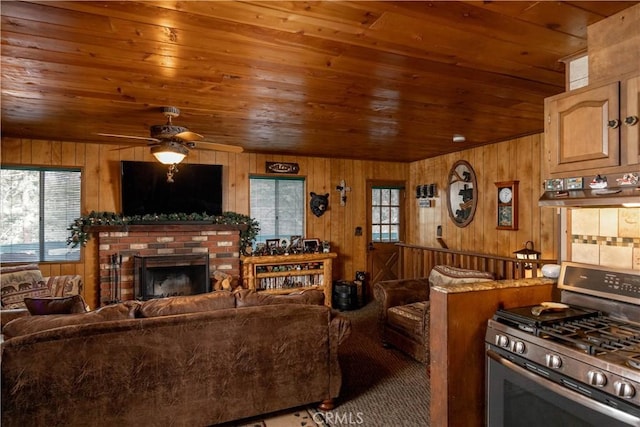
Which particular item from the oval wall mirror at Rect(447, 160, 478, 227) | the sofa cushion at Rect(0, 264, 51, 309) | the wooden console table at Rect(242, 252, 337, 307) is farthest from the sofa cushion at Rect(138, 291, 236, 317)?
the oval wall mirror at Rect(447, 160, 478, 227)

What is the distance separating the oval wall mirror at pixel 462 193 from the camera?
5.34 metres

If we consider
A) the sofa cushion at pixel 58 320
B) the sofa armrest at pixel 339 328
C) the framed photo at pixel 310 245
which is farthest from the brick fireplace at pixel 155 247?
the sofa armrest at pixel 339 328

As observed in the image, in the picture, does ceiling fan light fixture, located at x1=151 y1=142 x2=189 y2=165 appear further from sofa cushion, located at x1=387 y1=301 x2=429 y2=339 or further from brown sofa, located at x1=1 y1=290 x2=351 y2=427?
sofa cushion, located at x1=387 y1=301 x2=429 y2=339

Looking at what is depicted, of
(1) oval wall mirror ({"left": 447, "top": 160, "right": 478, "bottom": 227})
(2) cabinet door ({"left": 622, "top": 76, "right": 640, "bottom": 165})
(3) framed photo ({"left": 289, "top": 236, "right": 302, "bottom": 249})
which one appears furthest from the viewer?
(3) framed photo ({"left": 289, "top": 236, "right": 302, "bottom": 249})

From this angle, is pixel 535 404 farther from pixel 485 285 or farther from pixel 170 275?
pixel 170 275

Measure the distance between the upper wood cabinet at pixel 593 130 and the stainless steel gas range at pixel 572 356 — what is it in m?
0.60

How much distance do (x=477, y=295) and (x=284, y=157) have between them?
4561 mm

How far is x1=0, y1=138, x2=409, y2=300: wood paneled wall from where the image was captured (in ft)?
16.0

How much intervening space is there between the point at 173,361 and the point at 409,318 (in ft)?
7.60

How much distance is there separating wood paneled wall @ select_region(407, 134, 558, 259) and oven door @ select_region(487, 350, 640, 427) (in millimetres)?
2993

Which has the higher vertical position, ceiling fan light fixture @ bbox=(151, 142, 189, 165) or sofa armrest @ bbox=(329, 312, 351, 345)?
ceiling fan light fixture @ bbox=(151, 142, 189, 165)

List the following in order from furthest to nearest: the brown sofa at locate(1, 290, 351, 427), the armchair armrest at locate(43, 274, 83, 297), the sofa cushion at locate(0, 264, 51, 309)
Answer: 1. the armchair armrest at locate(43, 274, 83, 297)
2. the sofa cushion at locate(0, 264, 51, 309)
3. the brown sofa at locate(1, 290, 351, 427)

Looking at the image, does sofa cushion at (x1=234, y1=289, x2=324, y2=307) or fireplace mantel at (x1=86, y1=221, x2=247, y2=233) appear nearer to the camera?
sofa cushion at (x1=234, y1=289, x2=324, y2=307)

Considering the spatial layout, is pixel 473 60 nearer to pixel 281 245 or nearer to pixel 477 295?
pixel 477 295
